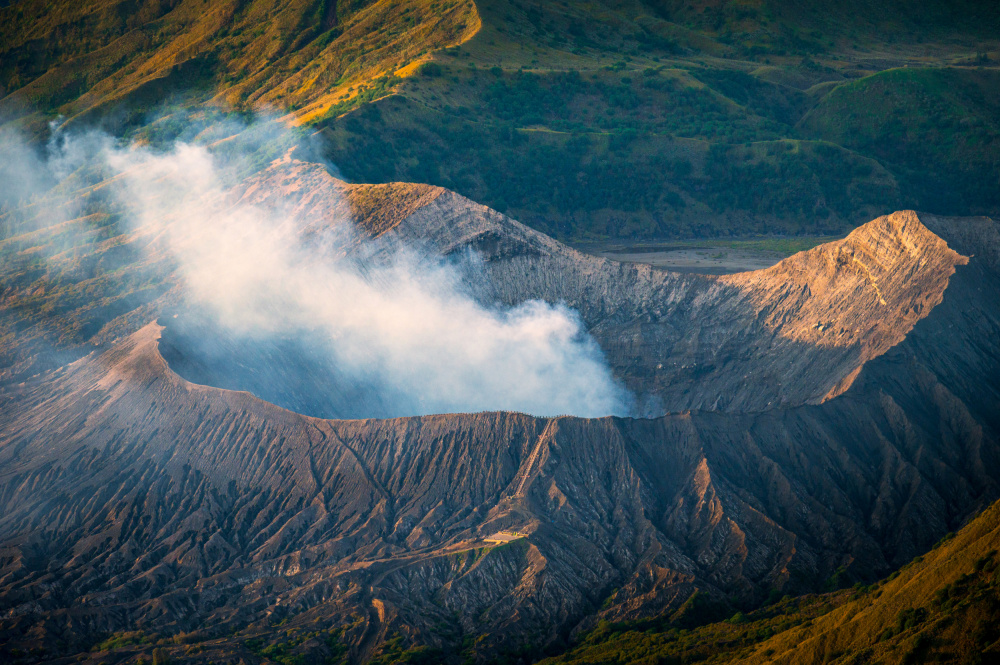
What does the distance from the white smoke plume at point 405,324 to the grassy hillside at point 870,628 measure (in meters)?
37.5

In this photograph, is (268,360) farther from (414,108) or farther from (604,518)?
(414,108)

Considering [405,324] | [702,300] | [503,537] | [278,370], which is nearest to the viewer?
[503,537]

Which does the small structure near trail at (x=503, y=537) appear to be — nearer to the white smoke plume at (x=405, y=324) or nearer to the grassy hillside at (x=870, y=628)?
the grassy hillside at (x=870, y=628)

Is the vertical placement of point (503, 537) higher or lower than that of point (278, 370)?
lower

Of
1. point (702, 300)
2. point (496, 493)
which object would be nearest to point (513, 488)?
A: point (496, 493)

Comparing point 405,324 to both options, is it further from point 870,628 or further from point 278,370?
point 870,628

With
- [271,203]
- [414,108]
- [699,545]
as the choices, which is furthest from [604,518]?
[414,108]

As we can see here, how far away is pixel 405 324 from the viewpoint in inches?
4405

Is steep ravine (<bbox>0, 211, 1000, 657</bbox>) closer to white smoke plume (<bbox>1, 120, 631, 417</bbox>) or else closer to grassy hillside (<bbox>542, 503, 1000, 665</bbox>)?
grassy hillside (<bbox>542, 503, 1000, 665</bbox>)

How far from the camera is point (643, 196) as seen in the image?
647ft

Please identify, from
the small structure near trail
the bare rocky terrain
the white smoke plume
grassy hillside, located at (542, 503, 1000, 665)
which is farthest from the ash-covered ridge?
the small structure near trail

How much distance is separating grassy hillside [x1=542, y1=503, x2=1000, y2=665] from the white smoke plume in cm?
3746

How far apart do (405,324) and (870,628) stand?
65.6 m

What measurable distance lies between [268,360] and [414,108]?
298 feet
